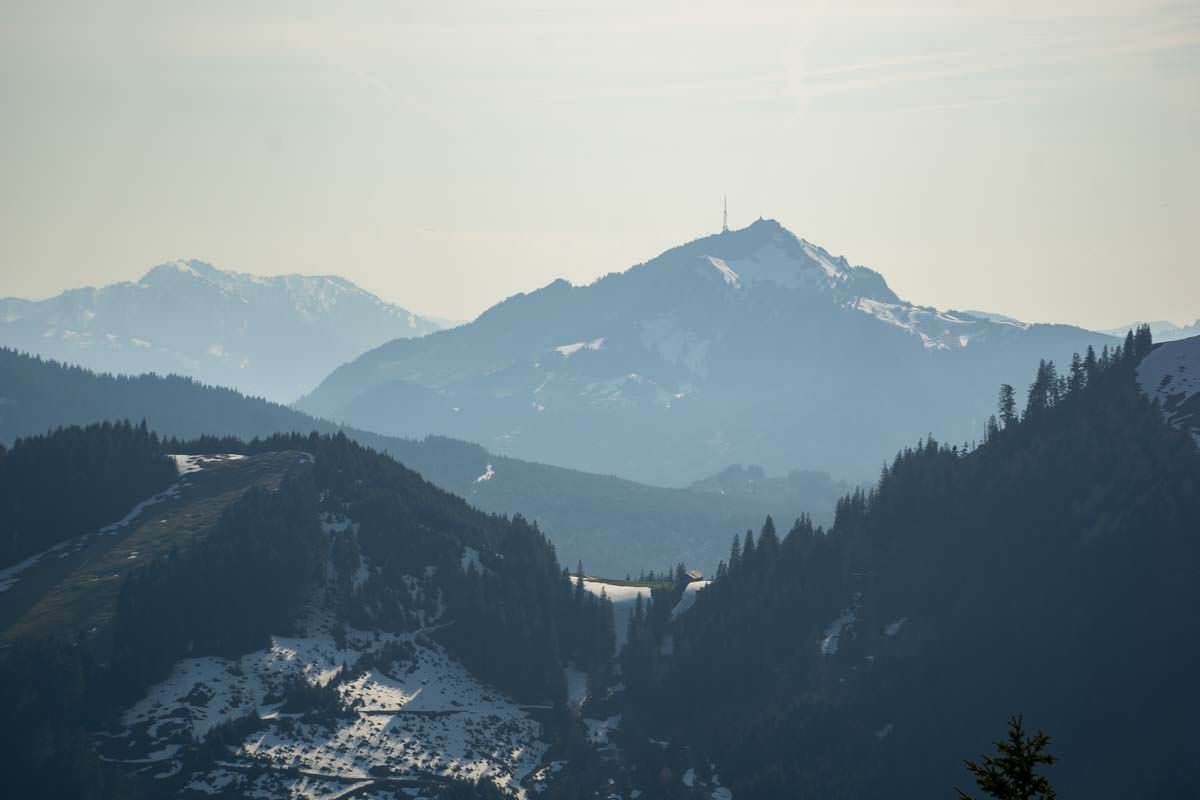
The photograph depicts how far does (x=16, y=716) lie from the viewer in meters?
199

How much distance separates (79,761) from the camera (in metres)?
192

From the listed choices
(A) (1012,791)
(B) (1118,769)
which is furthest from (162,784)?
(A) (1012,791)

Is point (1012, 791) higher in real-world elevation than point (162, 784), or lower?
higher

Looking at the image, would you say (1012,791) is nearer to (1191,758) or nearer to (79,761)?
(1191,758)

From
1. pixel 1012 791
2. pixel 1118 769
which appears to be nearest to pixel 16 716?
pixel 1118 769

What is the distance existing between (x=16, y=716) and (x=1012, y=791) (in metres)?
162

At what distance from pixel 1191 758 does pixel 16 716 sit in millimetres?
153721

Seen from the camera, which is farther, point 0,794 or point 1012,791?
point 0,794

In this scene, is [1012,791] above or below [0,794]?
above

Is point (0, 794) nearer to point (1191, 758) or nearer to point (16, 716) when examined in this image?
point (16, 716)

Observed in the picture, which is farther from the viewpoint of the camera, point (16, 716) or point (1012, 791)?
point (16, 716)

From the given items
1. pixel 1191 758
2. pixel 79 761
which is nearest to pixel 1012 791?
pixel 1191 758

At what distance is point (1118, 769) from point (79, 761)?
136m

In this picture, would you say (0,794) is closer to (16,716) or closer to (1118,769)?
(16,716)
